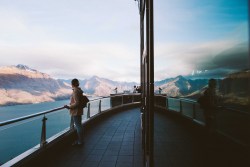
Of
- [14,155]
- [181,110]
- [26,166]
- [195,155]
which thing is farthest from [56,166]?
[181,110]

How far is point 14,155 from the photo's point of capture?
344 cm

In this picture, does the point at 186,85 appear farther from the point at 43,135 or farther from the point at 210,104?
the point at 43,135

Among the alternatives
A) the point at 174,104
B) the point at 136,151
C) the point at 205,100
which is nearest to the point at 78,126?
the point at 136,151

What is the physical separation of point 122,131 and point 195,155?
2.88m

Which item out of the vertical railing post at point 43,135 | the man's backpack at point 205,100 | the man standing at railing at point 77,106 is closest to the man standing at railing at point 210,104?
the man's backpack at point 205,100

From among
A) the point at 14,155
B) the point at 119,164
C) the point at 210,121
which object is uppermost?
the point at 210,121

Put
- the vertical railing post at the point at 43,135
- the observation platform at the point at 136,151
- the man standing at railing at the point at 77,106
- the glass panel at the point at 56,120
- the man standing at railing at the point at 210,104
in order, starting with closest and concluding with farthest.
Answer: the man standing at railing at the point at 210,104, the observation platform at the point at 136,151, the vertical railing post at the point at 43,135, the glass panel at the point at 56,120, the man standing at railing at the point at 77,106

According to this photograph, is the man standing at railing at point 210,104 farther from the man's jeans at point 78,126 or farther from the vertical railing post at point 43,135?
the vertical railing post at point 43,135

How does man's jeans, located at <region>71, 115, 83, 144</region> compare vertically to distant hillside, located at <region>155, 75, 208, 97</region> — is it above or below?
below

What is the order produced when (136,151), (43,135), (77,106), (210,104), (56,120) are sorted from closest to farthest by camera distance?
1. (210,104)
2. (43,135)
3. (136,151)
4. (56,120)
5. (77,106)

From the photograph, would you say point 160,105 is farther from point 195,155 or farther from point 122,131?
point 195,155

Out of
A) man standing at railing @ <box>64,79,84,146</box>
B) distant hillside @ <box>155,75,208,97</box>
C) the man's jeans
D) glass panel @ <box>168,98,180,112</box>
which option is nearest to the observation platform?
the man's jeans

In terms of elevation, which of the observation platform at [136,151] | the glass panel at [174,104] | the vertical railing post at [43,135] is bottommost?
the observation platform at [136,151]

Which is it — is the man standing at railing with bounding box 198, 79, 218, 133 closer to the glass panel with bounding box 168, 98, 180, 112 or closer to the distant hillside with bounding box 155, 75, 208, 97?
the distant hillside with bounding box 155, 75, 208, 97
